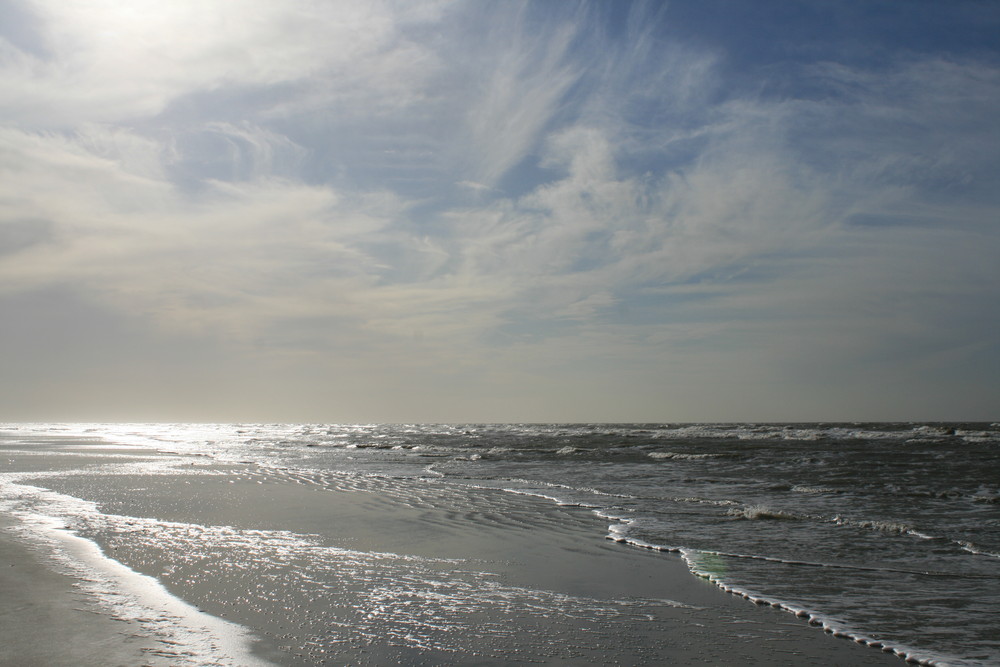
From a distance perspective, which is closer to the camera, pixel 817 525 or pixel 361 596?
pixel 361 596

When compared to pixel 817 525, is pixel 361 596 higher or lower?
higher

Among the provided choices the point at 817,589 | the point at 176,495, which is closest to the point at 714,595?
the point at 817,589

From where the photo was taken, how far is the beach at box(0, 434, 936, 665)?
4.77m

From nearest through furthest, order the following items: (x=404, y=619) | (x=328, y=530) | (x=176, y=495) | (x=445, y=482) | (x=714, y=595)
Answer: (x=404, y=619)
(x=714, y=595)
(x=328, y=530)
(x=176, y=495)
(x=445, y=482)

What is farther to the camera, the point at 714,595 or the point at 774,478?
the point at 774,478

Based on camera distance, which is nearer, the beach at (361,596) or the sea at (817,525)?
the beach at (361,596)

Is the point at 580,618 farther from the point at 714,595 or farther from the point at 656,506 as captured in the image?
the point at 656,506

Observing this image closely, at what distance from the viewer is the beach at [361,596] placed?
4773mm

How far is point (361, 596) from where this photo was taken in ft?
20.3

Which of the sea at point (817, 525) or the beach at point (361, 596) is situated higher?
the beach at point (361, 596)

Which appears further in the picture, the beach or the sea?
the sea

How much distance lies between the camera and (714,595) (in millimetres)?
6652

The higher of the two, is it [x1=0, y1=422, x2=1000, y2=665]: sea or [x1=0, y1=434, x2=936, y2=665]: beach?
[x1=0, y1=434, x2=936, y2=665]: beach

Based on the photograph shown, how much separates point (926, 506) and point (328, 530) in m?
11.7
